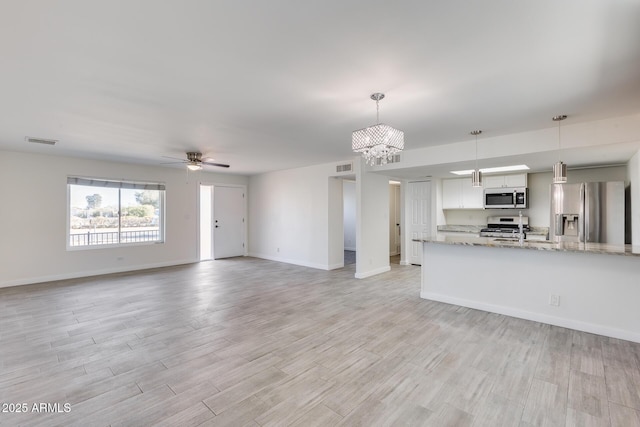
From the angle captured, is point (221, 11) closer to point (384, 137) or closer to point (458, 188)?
point (384, 137)

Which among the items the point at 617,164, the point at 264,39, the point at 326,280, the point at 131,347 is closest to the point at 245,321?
the point at 131,347

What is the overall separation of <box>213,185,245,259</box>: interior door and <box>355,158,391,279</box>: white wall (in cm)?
430

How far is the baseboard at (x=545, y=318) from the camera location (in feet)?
10.4

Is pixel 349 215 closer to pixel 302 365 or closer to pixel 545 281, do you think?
pixel 545 281

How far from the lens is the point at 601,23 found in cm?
181

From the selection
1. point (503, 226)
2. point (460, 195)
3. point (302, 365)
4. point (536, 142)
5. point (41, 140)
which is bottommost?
point (302, 365)

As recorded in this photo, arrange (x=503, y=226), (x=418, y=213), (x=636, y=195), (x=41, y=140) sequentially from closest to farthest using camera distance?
(x=636, y=195) → (x=41, y=140) → (x=503, y=226) → (x=418, y=213)

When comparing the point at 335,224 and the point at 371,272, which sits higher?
the point at 335,224

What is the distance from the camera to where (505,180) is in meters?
6.16

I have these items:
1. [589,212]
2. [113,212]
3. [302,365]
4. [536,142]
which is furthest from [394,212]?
[113,212]

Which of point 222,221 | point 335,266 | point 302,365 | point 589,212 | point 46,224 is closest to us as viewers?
point 302,365

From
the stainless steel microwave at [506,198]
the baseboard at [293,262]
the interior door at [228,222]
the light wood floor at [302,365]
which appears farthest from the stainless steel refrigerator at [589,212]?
the interior door at [228,222]

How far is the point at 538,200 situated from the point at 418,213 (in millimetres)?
2411

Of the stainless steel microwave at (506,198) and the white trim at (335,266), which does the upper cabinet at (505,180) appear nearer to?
the stainless steel microwave at (506,198)
